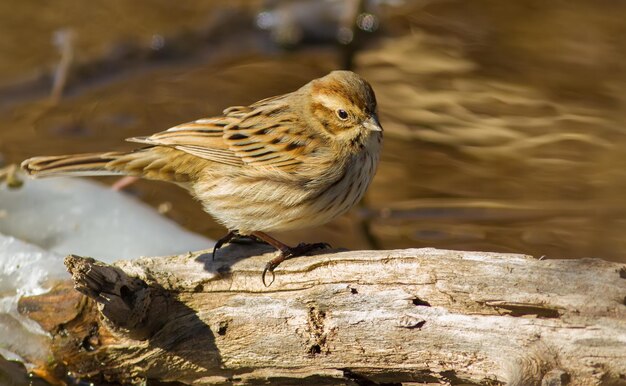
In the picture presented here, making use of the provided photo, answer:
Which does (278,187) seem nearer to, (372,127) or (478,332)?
(372,127)

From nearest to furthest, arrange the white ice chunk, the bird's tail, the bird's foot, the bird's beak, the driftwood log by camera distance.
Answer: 1. the driftwood log
2. the bird's foot
3. the bird's beak
4. the bird's tail
5. the white ice chunk

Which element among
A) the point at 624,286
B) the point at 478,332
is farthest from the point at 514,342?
the point at 624,286

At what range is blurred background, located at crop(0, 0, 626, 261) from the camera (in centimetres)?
838

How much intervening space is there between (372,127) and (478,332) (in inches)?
58.4

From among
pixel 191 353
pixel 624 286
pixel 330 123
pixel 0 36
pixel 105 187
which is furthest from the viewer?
pixel 0 36

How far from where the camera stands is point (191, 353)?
5695 millimetres

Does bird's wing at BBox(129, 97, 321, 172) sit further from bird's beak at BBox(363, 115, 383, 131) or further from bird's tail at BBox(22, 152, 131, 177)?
bird's beak at BBox(363, 115, 383, 131)

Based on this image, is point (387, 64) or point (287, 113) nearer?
point (287, 113)

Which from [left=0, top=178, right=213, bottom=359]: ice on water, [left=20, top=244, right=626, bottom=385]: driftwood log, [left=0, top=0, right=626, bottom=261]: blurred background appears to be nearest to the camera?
[left=20, top=244, right=626, bottom=385]: driftwood log

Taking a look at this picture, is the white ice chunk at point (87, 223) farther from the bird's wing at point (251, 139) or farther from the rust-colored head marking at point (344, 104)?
the rust-colored head marking at point (344, 104)

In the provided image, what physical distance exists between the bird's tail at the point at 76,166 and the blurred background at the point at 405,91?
1.98m

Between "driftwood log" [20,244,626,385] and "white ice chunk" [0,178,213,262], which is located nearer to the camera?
"driftwood log" [20,244,626,385]

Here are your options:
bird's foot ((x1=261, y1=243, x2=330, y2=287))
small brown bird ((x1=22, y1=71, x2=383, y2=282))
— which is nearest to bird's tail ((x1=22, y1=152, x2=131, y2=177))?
small brown bird ((x1=22, y1=71, x2=383, y2=282))

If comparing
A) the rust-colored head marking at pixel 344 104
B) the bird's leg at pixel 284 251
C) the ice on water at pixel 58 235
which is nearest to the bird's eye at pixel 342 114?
the rust-colored head marking at pixel 344 104
